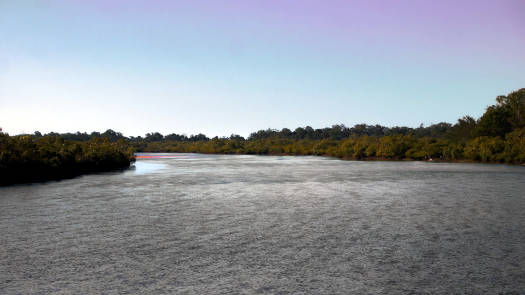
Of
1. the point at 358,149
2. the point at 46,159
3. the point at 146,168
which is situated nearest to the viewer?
the point at 46,159

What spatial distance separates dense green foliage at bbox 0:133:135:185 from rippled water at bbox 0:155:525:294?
1270 centimetres

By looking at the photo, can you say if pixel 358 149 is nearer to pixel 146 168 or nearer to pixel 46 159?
pixel 146 168

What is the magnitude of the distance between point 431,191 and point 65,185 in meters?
33.6

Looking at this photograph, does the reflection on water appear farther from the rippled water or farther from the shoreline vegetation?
the rippled water

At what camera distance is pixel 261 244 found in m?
17.4

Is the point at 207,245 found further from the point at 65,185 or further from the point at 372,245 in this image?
the point at 65,185

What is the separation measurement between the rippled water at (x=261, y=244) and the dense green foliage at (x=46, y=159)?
41.7ft

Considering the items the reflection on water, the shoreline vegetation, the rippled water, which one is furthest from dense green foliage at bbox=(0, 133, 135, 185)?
the rippled water

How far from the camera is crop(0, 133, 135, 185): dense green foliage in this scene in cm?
4262

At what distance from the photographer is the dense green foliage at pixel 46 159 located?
1678 inches

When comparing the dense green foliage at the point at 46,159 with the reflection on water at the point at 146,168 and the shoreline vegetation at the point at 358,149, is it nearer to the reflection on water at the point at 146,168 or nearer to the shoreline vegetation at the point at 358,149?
the shoreline vegetation at the point at 358,149

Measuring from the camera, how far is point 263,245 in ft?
56.5

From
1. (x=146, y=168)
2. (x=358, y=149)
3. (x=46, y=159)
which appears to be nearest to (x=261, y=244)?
(x=46, y=159)

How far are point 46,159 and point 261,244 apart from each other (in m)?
39.9
